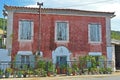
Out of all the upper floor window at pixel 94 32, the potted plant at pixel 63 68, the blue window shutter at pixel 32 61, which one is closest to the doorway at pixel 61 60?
the potted plant at pixel 63 68

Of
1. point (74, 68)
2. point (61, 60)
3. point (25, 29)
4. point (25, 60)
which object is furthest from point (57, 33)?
point (74, 68)

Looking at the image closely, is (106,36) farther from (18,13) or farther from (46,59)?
(18,13)

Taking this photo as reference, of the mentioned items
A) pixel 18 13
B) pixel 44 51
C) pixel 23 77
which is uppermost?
pixel 18 13

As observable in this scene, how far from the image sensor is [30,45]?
28.3 metres

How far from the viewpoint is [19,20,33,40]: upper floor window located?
28.3m

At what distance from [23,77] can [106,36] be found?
34.8ft

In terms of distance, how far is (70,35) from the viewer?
29.5 metres

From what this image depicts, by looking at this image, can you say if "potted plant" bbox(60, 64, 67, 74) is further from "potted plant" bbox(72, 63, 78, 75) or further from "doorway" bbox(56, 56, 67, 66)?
"doorway" bbox(56, 56, 67, 66)

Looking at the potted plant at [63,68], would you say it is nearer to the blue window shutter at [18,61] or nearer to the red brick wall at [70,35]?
the red brick wall at [70,35]

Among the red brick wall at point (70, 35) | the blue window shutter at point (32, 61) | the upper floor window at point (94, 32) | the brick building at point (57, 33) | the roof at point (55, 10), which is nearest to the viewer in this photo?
the blue window shutter at point (32, 61)

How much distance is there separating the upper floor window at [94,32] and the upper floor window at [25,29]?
6.04 m

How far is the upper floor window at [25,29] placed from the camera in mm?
28281

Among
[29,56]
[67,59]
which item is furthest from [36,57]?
[67,59]

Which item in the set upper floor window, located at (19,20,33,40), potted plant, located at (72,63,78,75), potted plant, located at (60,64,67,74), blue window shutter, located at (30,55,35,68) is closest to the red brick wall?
upper floor window, located at (19,20,33,40)
